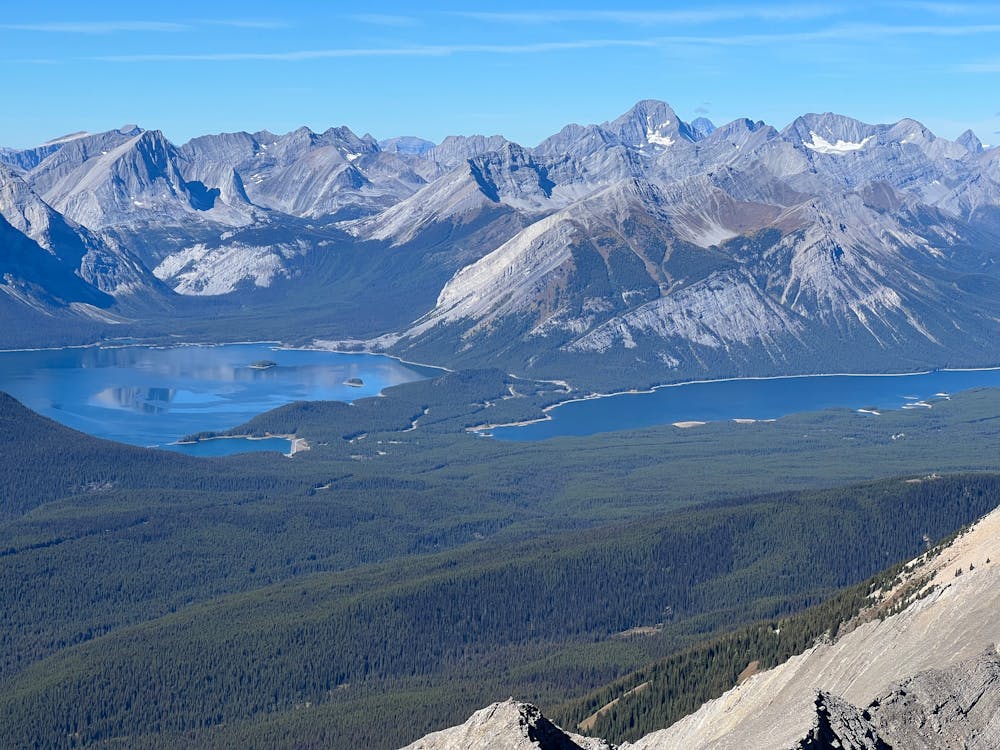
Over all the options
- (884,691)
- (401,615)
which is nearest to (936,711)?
(884,691)

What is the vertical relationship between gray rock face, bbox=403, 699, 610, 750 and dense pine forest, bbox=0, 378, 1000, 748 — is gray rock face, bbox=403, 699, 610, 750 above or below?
above

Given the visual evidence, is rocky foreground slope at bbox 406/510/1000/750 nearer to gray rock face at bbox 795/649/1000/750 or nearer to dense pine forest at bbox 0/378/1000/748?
gray rock face at bbox 795/649/1000/750

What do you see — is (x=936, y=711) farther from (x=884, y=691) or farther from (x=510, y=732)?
(x=510, y=732)

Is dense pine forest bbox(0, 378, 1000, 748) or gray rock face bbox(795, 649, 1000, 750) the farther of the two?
dense pine forest bbox(0, 378, 1000, 748)

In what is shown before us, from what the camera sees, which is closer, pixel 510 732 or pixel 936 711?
pixel 510 732

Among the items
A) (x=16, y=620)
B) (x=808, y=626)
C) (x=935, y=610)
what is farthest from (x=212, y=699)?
(x=935, y=610)

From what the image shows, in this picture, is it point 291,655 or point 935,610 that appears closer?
point 935,610

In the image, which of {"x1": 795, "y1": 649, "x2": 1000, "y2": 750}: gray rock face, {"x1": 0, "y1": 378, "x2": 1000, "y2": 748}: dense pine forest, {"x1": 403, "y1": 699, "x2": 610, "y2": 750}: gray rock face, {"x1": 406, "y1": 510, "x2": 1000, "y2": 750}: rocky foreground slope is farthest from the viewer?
{"x1": 0, "y1": 378, "x2": 1000, "y2": 748}: dense pine forest

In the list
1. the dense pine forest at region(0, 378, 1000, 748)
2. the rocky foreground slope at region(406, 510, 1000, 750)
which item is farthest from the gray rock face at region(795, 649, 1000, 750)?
the dense pine forest at region(0, 378, 1000, 748)

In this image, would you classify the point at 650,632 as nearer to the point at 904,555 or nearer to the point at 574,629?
the point at 574,629
